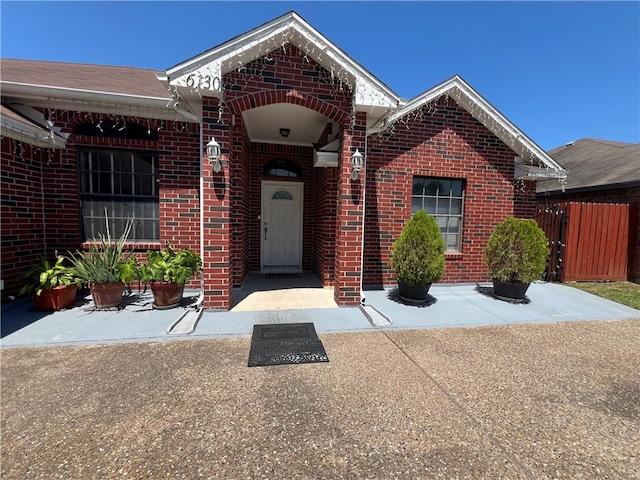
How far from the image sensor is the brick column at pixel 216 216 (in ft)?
14.0

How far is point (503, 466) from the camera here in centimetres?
184

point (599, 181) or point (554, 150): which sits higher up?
point (554, 150)

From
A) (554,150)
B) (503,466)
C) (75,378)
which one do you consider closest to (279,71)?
(75,378)

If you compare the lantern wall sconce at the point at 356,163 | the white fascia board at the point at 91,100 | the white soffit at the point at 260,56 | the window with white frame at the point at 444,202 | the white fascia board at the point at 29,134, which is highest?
the white soffit at the point at 260,56

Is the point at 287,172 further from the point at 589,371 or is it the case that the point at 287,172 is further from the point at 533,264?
the point at 589,371

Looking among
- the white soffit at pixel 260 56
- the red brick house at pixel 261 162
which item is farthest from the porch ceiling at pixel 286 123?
the white soffit at pixel 260 56

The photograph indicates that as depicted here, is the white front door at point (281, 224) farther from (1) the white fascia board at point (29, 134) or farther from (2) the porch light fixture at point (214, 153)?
(1) the white fascia board at point (29, 134)

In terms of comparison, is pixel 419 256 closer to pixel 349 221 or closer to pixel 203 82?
pixel 349 221

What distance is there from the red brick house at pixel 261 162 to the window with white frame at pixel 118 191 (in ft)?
0.08

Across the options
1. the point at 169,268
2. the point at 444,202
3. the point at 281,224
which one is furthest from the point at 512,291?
the point at 169,268

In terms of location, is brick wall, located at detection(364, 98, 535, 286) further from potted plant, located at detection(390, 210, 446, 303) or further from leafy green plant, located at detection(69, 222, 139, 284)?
leafy green plant, located at detection(69, 222, 139, 284)

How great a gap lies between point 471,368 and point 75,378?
397cm

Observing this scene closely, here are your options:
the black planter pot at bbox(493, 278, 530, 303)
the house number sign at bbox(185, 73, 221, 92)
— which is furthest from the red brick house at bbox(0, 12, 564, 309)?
the black planter pot at bbox(493, 278, 530, 303)

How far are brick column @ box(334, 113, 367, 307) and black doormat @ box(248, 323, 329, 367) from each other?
3.56ft
